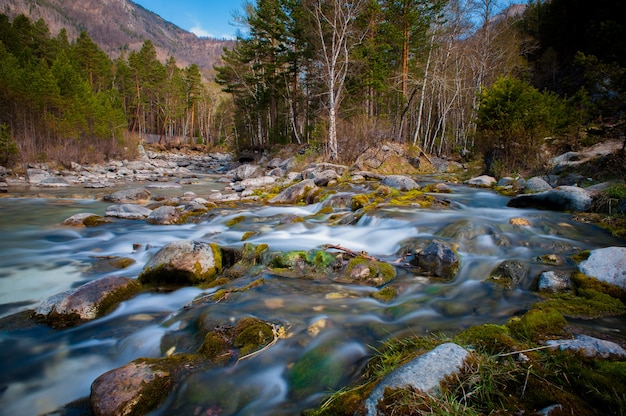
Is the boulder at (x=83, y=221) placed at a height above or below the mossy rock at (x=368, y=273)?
above

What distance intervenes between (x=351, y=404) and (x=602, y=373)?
1.42 metres

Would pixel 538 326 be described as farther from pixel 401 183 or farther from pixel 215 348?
pixel 401 183

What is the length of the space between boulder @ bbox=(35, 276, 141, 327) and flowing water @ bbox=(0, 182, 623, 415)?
12cm

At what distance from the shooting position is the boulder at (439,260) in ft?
15.0

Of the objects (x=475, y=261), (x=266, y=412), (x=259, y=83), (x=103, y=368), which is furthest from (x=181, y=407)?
(x=259, y=83)

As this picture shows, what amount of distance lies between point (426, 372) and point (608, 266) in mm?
3228

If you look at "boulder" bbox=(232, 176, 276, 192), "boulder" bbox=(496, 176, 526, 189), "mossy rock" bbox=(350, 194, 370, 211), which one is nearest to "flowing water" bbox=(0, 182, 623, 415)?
"mossy rock" bbox=(350, 194, 370, 211)

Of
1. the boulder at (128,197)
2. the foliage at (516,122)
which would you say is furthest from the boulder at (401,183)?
the boulder at (128,197)

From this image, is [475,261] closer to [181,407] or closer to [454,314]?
[454,314]

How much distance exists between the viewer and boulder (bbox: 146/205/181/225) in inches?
344

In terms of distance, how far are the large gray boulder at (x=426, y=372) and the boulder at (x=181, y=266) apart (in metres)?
3.53

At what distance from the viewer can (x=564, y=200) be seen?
6.84 m

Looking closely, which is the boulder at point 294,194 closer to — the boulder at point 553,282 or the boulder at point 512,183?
the boulder at point 512,183

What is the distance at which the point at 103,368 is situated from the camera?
3004 millimetres
